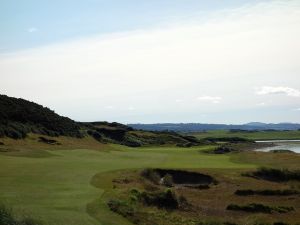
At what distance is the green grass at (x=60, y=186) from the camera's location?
22031mm

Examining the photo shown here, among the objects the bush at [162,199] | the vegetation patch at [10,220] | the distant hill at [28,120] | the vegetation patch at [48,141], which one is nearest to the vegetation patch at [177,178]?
the bush at [162,199]

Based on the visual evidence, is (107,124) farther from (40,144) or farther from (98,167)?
(98,167)

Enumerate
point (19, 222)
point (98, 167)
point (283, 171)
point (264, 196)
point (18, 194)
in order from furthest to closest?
point (283, 171) < point (98, 167) < point (264, 196) < point (18, 194) < point (19, 222)

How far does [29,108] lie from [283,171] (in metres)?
48.5

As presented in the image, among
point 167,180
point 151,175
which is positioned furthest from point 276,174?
point 151,175

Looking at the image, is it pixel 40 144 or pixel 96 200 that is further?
pixel 40 144

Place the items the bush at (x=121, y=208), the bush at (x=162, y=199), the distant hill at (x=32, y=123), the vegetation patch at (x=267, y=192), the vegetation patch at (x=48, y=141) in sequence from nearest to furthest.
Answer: the bush at (x=121, y=208) < the bush at (x=162, y=199) < the vegetation patch at (x=267, y=192) < the distant hill at (x=32, y=123) < the vegetation patch at (x=48, y=141)

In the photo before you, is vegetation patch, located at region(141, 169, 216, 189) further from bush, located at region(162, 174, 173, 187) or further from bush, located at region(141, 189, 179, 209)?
bush, located at region(141, 189, 179, 209)

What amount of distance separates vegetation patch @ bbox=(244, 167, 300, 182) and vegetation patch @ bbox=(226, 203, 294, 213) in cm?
1182

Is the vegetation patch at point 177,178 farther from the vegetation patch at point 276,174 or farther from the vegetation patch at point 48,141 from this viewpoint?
the vegetation patch at point 48,141

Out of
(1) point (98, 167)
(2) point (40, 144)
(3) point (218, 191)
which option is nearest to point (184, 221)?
(3) point (218, 191)

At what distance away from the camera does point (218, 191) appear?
38.0m

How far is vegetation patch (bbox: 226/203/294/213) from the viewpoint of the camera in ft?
103

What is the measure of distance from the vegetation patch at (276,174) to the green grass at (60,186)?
4132mm
